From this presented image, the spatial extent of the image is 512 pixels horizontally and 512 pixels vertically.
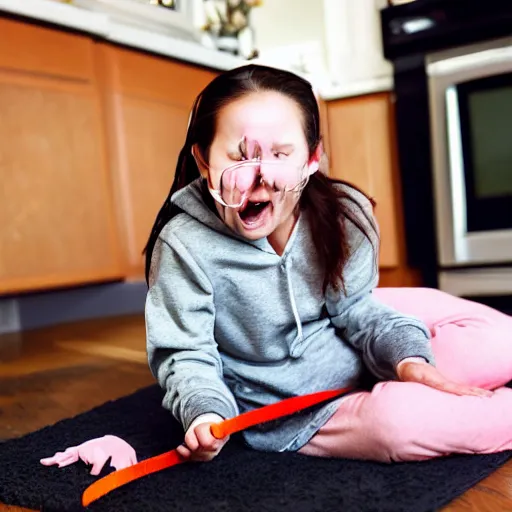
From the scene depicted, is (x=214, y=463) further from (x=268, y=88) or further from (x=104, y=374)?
(x=104, y=374)

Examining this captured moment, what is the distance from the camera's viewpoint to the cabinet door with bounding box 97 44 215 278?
1894 mm

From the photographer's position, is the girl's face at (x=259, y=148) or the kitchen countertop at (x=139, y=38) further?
the kitchen countertop at (x=139, y=38)

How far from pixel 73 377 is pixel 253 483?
67cm

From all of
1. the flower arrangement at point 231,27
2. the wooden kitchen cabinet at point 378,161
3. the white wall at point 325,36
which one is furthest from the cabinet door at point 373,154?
the flower arrangement at point 231,27

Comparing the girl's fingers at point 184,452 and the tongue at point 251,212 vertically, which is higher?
the tongue at point 251,212

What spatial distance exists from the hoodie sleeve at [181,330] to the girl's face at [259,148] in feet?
0.23

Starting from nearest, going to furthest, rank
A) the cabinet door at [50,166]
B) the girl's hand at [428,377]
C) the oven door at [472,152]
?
the girl's hand at [428,377] < the cabinet door at [50,166] < the oven door at [472,152]

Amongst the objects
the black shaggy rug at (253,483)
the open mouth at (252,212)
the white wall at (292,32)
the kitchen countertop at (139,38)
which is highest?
the white wall at (292,32)

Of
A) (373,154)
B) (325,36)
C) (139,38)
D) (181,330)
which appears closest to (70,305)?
(139,38)

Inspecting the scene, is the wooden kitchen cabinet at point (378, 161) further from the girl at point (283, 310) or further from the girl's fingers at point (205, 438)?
the girl's fingers at point (205, 438)

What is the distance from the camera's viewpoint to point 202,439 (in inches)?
23.2

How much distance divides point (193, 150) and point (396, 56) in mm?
1444

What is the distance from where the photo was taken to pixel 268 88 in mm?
Answer: 668

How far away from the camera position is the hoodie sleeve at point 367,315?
0.70 metres
